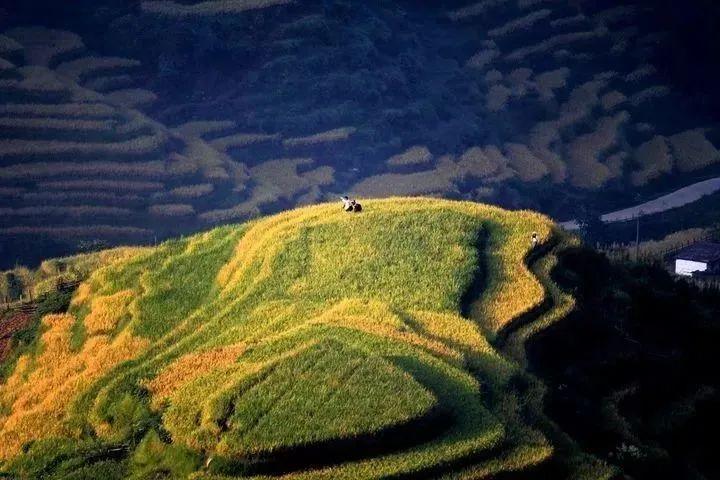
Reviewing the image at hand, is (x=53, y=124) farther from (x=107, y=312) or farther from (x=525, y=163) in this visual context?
(x=107, y=312)

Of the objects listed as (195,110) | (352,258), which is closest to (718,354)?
(352,258)

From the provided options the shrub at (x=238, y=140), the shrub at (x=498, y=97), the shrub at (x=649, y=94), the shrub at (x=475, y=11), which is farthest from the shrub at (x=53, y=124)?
the shrub at (x=649, y=94)

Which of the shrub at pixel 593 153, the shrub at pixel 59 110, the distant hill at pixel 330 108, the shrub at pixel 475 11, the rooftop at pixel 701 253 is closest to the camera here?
the rooftop at pixel 701 253

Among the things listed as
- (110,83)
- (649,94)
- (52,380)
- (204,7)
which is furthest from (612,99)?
(52,380)

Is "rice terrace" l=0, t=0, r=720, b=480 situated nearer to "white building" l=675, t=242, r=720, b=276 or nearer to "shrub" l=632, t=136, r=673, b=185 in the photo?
Result: "white building" l=675, t=242, r=720, b=276

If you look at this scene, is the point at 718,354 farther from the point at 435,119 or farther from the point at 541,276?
the point at 435,119

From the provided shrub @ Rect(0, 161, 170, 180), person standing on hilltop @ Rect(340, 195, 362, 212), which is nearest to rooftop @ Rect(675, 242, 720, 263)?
person standing on hilltop @ Rect(340, 195, 362, 212)

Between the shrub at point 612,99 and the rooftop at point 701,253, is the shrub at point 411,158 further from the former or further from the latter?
the rooftop at point 701,253

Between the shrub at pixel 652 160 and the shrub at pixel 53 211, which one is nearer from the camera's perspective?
the shrub at pixel 53 211
